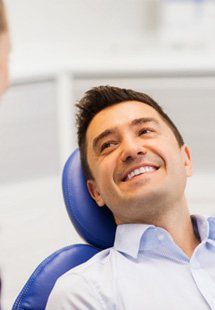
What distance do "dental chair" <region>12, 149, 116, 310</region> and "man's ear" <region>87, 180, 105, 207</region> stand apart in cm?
1

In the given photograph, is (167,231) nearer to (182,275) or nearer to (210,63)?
(182,275)

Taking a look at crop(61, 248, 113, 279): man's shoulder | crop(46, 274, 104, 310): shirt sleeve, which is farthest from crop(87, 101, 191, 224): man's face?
crop(46, 274, 104, 310): shirt sleeve

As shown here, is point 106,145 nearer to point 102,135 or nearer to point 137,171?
point 102,135

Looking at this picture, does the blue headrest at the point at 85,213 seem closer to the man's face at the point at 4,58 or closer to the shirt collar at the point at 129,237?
the shirt collar at the point at 129,237

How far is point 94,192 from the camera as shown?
140 centimetres

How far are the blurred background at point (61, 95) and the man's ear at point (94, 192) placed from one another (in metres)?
0.67

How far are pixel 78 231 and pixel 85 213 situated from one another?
0.05 meters

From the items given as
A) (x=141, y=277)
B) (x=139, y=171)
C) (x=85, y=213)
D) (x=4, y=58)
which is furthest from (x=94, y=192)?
(x=4, y=58)

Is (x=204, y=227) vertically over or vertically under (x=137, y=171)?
under

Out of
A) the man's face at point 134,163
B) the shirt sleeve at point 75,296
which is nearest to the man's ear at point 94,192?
the man's face at point 134,163

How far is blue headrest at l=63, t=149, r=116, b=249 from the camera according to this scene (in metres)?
1.38

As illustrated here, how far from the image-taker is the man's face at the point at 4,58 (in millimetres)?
718

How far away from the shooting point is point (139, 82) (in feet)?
7.04

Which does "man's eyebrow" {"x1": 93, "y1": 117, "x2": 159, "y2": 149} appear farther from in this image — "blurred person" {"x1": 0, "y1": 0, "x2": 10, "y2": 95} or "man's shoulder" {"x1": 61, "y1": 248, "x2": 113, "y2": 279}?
"blurred person" {"x1": 0, "y1": 0, "x2": 10, "y2": 95}
